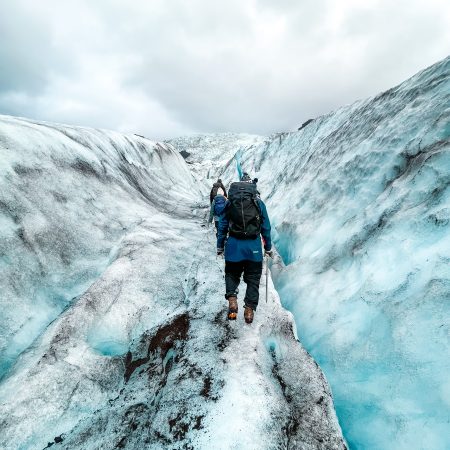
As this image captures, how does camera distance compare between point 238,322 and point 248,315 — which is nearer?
point 248,315

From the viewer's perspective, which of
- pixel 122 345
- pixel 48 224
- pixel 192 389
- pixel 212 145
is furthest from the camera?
pixel 212 145

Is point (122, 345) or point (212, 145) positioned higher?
point (212, 145)

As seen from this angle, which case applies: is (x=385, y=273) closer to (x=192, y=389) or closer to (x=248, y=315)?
(x=248, y=315)

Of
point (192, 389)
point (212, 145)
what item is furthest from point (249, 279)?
point (212, 145)

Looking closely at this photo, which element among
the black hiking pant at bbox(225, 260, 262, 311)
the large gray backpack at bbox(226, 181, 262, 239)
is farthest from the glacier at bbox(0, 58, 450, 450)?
the large gray backpack at bbox(226, 181, 262, 239)

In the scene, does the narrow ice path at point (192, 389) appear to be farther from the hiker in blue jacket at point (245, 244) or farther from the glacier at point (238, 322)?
the hiker in blue jacket at point (245, 244)

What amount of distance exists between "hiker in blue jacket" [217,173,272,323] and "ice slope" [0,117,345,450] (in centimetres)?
44

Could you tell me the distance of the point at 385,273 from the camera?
4.49 metres

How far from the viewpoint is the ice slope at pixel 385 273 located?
3.22 meters

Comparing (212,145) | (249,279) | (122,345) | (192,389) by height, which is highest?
(212,145)

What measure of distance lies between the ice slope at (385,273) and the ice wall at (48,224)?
14.5ft

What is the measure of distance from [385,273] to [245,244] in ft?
7.36

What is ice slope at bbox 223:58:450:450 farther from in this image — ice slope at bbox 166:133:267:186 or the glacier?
ice slope at bbox 166:133:267:186

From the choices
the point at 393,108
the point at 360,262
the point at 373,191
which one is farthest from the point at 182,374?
the point at 393,108
